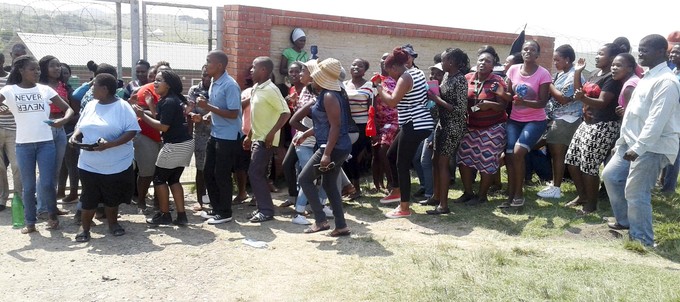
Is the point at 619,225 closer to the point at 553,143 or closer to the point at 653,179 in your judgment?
the point at 653,179

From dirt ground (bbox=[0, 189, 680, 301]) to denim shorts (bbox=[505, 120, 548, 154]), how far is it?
1.21m

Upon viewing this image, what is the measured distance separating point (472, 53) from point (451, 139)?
5137 mm

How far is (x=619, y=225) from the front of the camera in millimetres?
6520

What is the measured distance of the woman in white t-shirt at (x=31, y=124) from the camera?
254 inches

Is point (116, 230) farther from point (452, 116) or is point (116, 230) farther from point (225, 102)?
point (452, 116)

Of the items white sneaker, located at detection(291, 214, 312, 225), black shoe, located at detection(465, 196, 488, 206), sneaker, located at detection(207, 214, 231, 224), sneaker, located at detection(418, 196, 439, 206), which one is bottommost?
sneaker, located at detection(207, 214, 231, 224)

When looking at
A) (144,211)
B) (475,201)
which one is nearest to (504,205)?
(475,201)

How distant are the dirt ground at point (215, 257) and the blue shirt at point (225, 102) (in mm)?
1038

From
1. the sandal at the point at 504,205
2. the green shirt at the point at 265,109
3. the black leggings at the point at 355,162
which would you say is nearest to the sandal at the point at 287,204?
the black leggings at the point at 355,162

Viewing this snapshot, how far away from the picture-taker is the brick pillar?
9102mm

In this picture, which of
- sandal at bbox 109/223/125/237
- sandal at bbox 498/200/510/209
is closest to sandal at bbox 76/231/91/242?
sandal at bbox 109/223/125/237

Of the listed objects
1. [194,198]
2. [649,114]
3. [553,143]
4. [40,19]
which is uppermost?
[40,19]

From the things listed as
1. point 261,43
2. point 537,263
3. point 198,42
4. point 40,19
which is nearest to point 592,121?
point 537,263

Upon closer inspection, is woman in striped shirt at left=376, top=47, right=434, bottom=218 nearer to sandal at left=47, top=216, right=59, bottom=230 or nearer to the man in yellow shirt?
the man in yellow shirt
